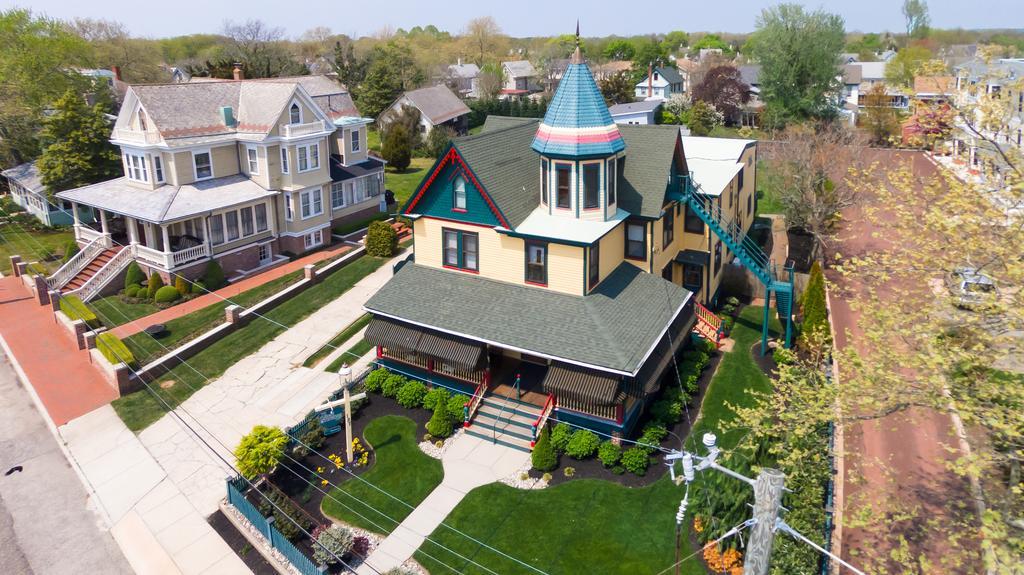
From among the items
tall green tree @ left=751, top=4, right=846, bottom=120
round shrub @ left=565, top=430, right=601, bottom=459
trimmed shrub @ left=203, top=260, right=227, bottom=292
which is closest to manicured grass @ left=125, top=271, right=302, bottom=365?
trimmed shrub @ left=203, top=260, right=227, bottom=292

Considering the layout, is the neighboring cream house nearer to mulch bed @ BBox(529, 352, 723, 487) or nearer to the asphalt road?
the asphalt road

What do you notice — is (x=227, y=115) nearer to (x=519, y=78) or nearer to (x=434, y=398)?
(x=434, y=398)

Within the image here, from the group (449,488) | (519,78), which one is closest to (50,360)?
(449,488)

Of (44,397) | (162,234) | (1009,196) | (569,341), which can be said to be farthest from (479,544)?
(162,234)

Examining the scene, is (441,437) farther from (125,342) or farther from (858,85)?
(858,85)

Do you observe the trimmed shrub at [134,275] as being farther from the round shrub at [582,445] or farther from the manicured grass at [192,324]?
the round shrub at [582,445]

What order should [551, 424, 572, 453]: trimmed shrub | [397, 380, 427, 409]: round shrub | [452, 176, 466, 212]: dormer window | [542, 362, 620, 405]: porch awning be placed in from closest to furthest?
[542, 362, 620, 405]: porch awning, [551, 424, 572, 453]: trimmed shrub, [397, 380, 427, 409]: round shrub, [452, 176, 466, 212]: dormer window
